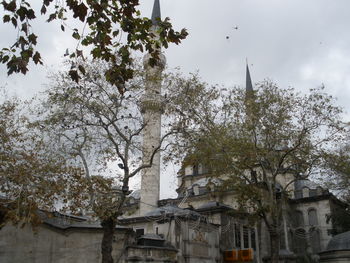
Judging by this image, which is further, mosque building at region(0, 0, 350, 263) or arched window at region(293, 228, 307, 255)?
arched window at region(293, 228, 307, 255)

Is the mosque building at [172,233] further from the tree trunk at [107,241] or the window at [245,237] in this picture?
the tree trunk at [107,241]

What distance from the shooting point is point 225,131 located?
2066cm

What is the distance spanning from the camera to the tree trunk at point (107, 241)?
1520 centimetres

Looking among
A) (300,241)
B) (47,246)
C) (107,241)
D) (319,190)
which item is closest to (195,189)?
(300,241)

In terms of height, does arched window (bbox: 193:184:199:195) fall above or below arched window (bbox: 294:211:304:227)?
above

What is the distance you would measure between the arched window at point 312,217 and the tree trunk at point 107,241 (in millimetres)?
26896

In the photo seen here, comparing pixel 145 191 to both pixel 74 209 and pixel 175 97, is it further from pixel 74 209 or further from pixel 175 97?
pixel 74 209

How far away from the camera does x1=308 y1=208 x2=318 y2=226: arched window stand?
122 ft

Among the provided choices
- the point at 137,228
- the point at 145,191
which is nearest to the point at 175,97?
the point at 137,228

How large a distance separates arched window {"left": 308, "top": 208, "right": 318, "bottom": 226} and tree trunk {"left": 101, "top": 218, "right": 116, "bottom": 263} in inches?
1059

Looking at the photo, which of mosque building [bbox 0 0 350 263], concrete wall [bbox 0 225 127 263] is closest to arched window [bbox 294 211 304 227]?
mosque building [bbox 0 0 350 263]

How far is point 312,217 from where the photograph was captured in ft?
123

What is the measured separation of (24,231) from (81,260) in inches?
115

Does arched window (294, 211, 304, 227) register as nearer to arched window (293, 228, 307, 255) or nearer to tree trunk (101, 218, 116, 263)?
arched window (293, 228, 307, 255)
